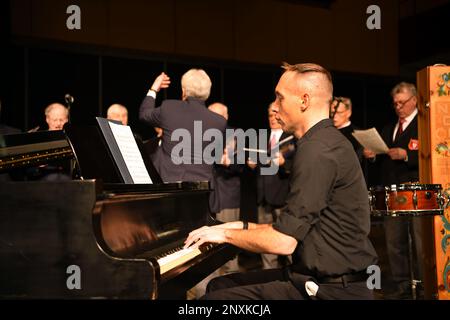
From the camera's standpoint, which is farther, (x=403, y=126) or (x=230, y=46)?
(x=230, y=46)

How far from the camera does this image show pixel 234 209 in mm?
4668

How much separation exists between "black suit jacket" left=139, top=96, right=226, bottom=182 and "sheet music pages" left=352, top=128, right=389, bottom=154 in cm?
118

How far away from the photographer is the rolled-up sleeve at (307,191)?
1603mm

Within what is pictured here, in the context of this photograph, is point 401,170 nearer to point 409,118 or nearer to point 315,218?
point 409,118

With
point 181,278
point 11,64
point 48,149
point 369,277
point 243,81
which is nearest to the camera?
point 369,277

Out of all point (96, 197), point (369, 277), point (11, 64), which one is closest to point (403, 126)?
point (369, 277)

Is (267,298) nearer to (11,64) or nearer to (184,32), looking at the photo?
(11,64)

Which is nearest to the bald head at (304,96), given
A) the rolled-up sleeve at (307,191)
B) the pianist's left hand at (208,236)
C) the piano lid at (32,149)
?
the rolled-up sleeve at (307,191)

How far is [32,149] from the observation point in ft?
9.04

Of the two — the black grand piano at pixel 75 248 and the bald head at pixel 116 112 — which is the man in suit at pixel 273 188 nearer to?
the bald head at pixel 116 112

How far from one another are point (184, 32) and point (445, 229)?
5415 mm

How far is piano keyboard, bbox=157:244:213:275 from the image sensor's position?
1.84 meters

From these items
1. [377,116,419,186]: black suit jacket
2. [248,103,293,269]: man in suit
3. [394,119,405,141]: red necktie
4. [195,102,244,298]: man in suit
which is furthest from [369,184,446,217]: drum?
[195,102,244,298]: man in suit

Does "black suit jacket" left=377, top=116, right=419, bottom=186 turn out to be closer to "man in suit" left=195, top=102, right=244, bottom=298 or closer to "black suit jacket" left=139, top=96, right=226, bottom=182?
"man in suit" left=195, top=102, right=244, bottom=298
